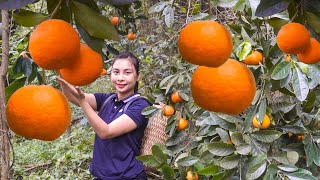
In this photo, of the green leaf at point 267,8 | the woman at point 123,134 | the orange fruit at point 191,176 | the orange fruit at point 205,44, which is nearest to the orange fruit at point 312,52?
the green leaf at point 267,8

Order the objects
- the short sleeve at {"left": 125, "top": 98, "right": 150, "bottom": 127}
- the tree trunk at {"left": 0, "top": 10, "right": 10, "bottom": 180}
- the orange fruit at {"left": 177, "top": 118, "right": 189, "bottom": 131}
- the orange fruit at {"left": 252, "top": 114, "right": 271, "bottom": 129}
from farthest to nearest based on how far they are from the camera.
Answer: the short sleeve at {"left": 125, "top": 98, "right": 150, "bottom": 127}
the orange fruit at {"left": 177, "top": 118, "right": 189, "bottom": 131}
the orange fruit at {"left": 252, "top": 114, "right": 271, "bottom": 129}
the tree trunk at {"left": 0, "top": 10, "right": 10, "bottom": 180}

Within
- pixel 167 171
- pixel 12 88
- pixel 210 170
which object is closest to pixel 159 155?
pixel 167 171

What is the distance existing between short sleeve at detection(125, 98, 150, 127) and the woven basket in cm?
6

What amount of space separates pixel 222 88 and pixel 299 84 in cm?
85

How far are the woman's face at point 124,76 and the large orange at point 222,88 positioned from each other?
67.9 inches

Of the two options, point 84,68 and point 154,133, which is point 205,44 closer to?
point 84,68

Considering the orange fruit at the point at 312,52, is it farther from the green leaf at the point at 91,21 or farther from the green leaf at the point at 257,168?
the green leaf at the point at 257,168

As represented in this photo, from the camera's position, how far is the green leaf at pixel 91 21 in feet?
2.17

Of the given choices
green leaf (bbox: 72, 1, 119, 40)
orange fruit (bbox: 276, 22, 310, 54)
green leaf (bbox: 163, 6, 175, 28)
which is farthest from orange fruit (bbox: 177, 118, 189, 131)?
green leaf (bbox: 72, 1, 119, 40)

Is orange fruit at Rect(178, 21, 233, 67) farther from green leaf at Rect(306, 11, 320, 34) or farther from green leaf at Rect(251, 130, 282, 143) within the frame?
green leaf at Rect(251, 130, 282, 143)

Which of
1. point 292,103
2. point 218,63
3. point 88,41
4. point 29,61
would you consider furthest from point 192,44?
point 292,103

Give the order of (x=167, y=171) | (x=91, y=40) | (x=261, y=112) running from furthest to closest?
(x=167, y=171) < (x=261, y=112) < (x=91, y=40)

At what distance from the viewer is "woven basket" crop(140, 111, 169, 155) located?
7.61 feet

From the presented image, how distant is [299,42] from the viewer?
0.74m
